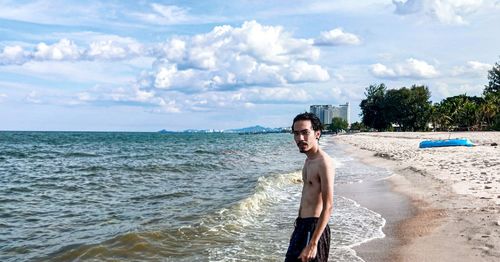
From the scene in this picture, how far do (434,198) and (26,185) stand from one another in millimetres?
16142

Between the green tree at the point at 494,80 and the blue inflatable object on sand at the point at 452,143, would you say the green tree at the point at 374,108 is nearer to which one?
the green tree at the point at 494,80

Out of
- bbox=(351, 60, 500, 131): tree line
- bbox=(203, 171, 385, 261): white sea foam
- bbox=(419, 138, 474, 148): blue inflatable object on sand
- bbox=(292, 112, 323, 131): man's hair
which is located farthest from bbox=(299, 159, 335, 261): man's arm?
bbox=(351, 60, 500, 131): tree line

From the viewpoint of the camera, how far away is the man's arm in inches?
175

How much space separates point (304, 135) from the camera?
4551mm

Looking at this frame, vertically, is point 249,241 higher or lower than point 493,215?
lower

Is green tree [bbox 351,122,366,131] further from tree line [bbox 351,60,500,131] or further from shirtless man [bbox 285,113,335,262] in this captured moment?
shirtless man [bbox 285,113,335,262]

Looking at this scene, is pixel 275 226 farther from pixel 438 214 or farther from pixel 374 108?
pixel 374 108

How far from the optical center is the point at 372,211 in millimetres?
12727

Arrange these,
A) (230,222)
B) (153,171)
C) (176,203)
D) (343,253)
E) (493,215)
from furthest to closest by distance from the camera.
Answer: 1. (153,171)
2. (176,203)
3. (230,222)
4. (493,215)
5. (343,253)

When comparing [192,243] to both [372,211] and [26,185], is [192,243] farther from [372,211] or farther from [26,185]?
[26,185]

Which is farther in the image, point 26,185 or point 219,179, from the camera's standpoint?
point 219,179

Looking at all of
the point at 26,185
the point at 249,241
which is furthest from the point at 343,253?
the point at 26,185

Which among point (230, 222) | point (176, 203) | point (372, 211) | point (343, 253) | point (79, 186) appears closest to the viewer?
point (343, 253)

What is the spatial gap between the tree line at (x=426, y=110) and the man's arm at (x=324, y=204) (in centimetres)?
8511
